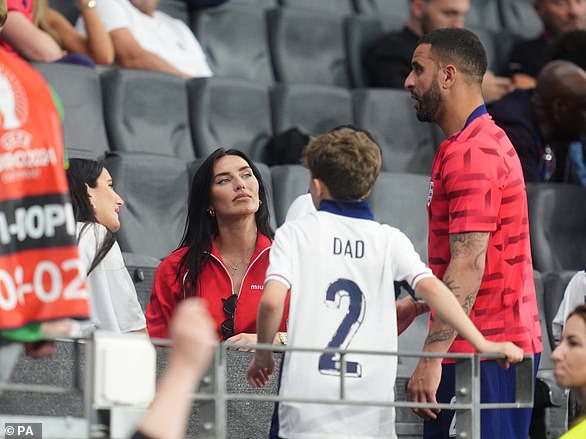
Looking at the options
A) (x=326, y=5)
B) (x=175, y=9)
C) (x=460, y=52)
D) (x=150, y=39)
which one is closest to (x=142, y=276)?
(x=460, y=52)

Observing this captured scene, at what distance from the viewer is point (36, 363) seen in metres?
3.06

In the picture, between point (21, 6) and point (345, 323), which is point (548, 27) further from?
point (345, 323)

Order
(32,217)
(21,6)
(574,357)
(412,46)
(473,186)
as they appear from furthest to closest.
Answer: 1. (412,46)
2. (21,6)
3. (473,186)
4. (574,357)
5. (32,217)

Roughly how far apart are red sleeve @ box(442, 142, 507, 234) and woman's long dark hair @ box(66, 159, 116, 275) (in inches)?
37.1

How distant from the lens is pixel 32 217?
2307 millimetres

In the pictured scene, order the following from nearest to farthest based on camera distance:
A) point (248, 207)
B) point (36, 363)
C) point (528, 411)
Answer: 1. point (36, 363)
2. point (528, 411)
3. point (248, 207)

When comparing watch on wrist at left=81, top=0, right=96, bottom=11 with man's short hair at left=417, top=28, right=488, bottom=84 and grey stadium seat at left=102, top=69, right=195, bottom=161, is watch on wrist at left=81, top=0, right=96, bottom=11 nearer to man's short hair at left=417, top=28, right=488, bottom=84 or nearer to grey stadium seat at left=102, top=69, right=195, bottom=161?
grey stadium seat at left=102, top=69, right=195, bottom=161

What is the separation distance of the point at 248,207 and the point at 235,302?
0.30 meters

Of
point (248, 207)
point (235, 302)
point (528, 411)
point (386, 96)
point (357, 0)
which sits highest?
point (357, 0)

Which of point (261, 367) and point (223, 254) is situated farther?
point (223, 254)

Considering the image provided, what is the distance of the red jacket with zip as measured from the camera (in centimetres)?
375

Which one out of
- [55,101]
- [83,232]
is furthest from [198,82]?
[55,101]

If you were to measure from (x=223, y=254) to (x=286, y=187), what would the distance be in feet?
3.62

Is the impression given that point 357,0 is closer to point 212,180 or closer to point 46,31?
point 46,31
